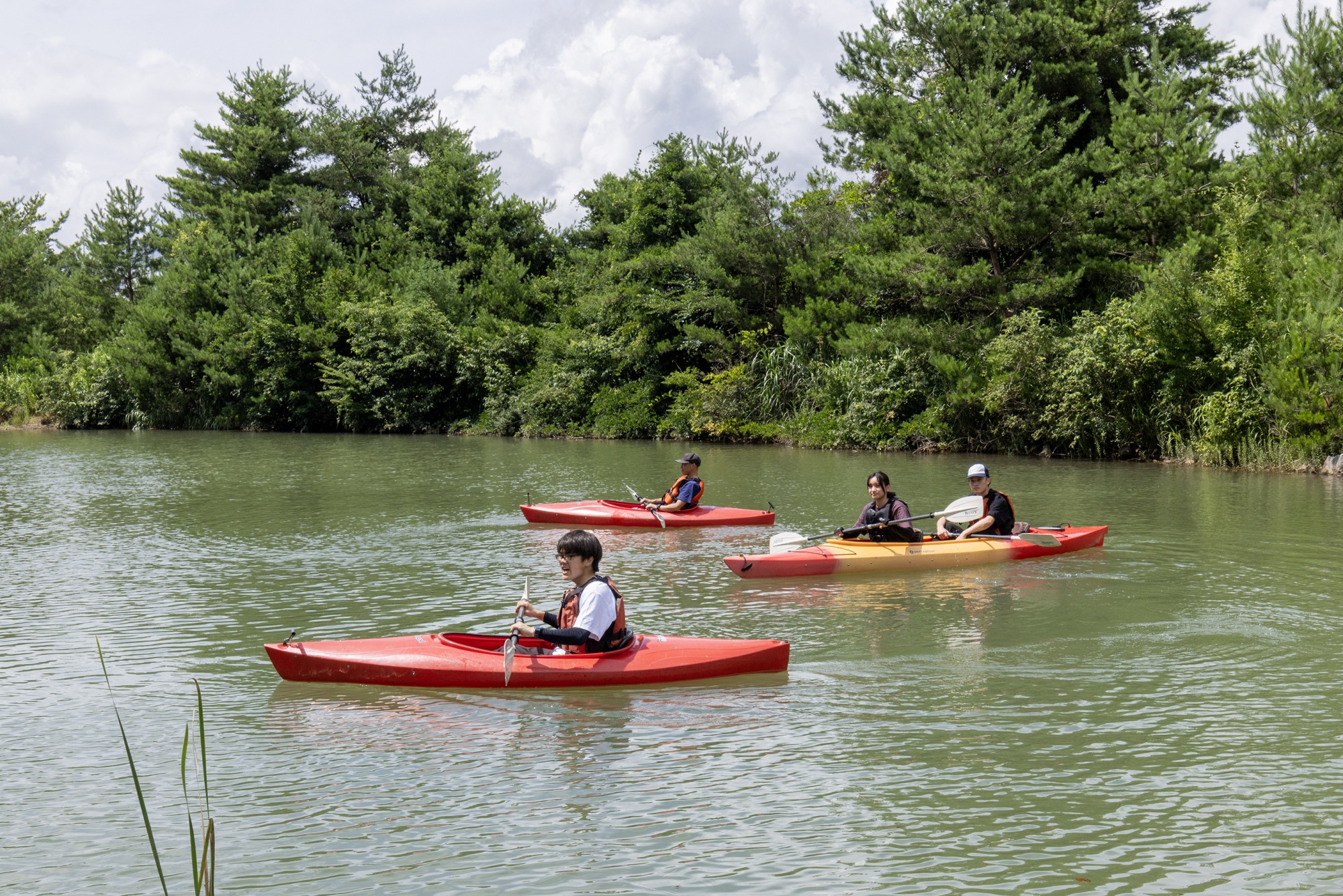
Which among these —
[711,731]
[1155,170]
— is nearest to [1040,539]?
[711,731]

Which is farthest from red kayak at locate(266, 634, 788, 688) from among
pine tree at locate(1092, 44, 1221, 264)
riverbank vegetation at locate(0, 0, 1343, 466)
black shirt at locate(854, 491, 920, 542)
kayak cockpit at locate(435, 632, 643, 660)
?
pine tree at locate(1092, 44, 1221, 264)

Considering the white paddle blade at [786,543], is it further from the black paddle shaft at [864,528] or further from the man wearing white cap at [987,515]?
the man wearing white cap at [987,515]

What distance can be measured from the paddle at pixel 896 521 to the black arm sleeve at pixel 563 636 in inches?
185

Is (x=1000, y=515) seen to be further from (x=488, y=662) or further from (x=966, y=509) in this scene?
(x=488, y=662)

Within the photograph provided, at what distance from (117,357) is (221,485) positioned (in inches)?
1175

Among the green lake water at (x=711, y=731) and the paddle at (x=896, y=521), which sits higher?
the paddle at (x=896, y=521)

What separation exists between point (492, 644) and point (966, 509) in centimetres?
658

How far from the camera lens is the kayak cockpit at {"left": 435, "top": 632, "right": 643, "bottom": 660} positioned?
7285 mm

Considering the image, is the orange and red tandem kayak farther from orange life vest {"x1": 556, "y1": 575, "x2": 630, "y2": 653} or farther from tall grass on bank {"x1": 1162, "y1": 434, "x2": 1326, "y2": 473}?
tall grass on bank {"x1": 1162, "y1": 434, "x2": 1326, "y2": 473}

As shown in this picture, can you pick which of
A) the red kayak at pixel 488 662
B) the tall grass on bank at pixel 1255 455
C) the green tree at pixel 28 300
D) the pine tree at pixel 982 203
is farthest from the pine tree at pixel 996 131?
Answer: the green tree at pixel 28 300

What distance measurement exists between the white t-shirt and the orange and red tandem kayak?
12.8 feet

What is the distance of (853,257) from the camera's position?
98.9 feet

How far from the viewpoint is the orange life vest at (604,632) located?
7223 millimetres

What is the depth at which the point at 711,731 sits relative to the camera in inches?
256
